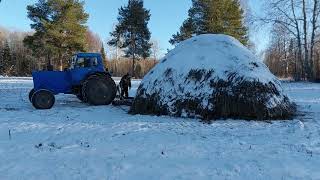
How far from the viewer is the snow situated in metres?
14.5

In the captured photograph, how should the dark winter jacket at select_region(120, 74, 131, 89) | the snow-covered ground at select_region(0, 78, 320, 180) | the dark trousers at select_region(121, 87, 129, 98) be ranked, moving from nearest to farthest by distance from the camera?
1. the snow-covered ground at select_region(0, 78, 320, 180)
2. the dark winter jacket at select_region(120, 74, 131, 89)
3. the dark trousers at select_region(121, 87, 129, 98)

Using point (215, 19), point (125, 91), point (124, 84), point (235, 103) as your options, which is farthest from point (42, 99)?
point (215, 19)

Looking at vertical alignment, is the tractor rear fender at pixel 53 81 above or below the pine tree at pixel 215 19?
below

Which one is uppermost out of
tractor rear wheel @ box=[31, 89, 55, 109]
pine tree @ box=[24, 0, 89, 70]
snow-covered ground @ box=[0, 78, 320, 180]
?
pine tree @ box=[24, 0, 89, 70]

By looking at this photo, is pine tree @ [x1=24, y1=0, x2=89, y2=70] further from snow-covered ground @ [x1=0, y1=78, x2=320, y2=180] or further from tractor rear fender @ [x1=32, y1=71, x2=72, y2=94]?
snow-covered ground @ [x1=0, y1=78, x2=320, y2=180]

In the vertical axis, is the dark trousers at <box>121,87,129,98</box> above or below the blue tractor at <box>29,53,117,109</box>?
below

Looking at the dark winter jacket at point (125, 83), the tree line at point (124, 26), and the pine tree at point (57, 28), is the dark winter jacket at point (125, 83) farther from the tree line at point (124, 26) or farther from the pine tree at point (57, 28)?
the pine tree at point (57, 28)

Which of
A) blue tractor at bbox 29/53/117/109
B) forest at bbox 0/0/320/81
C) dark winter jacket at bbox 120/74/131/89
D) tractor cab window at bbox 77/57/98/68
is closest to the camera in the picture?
blue tractor at bbox 29/53/117/109

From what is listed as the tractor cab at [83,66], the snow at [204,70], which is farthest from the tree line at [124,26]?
the snow at [204,70]

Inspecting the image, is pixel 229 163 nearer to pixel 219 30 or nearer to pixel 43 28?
pixel 219 30

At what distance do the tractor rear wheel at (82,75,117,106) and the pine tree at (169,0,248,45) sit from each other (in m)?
28.4

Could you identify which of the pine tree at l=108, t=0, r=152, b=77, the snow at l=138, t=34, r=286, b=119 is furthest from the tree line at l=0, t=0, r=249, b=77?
the snow at l=138, t=34, r=286, b=119

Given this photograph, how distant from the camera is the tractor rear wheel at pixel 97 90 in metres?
19.1

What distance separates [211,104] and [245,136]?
10.1 ft
